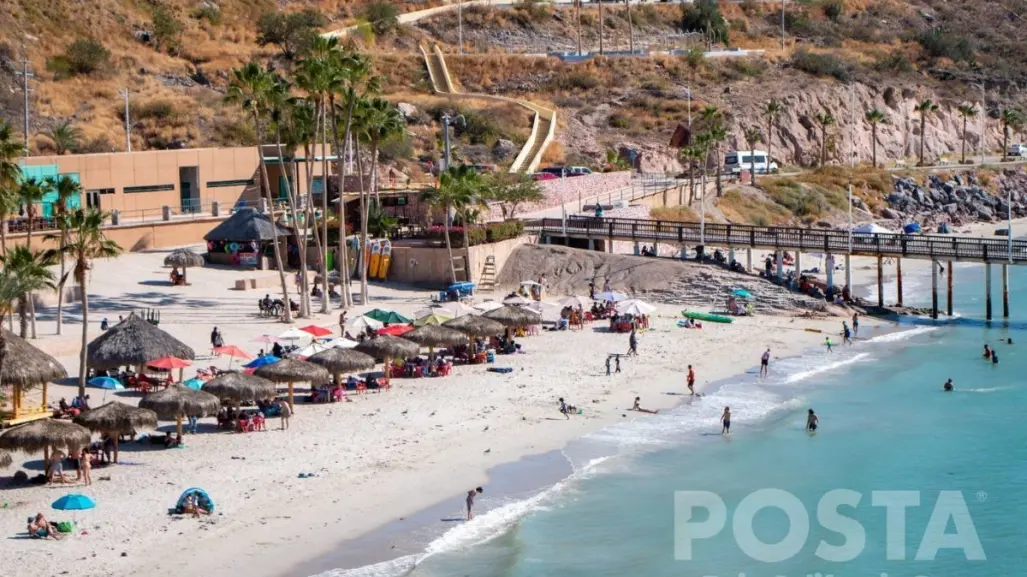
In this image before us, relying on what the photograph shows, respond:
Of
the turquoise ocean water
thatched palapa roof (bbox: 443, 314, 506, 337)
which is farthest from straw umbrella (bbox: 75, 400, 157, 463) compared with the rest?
thatched palapa roof (bbox: 443, 314, 506, 337)

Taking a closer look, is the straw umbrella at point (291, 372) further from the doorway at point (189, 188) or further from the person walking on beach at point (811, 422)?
the doorway at point (189, 188)

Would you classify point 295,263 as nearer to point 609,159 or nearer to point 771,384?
point 771,384

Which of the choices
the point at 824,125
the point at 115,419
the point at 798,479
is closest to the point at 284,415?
the point at 115,419

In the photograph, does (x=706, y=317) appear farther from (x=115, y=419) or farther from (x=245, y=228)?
(x=115, y=419)

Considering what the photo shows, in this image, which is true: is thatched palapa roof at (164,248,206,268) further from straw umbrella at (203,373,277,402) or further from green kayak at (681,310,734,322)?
straw umbrella at (203,373,277,402)

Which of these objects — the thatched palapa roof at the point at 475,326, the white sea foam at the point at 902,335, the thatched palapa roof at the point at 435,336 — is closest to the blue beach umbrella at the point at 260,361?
the thatched palapa roof at the point at 435,336
